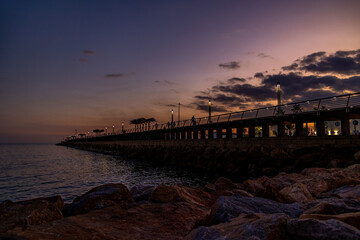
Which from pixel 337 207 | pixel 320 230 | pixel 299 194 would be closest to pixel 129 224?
pixel 320 230

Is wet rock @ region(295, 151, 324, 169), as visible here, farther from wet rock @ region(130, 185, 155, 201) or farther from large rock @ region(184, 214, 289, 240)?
large rock @ region(184, 214, 289, 240)

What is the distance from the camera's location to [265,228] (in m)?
2.66

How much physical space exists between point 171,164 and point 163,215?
28.9 m

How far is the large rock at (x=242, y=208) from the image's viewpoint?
3890mm

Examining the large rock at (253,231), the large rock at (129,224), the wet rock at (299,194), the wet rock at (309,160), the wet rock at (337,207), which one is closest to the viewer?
the large rock at (253,231)

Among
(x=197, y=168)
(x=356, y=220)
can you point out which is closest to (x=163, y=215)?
(x=356, y=220)

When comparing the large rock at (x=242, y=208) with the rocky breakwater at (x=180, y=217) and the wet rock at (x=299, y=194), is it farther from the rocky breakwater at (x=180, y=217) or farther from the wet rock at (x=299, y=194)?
the wet rock at (x=299, y=194)

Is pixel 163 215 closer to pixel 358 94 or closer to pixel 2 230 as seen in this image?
pixel 2 230

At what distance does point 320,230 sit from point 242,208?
1.85 metres

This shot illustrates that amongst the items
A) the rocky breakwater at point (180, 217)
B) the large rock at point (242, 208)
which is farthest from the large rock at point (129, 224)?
the large rock at point (242, 208)

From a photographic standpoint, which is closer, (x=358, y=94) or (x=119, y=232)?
(x=119, y=232)

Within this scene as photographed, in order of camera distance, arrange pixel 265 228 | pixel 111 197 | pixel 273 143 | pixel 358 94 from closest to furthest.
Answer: pixel 265 228 → pixel 111 197 → pixel 358 94 → pixel 273 143

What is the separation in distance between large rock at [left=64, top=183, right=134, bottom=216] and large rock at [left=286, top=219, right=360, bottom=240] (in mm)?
3785

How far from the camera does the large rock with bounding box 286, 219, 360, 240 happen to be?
7.38ft
